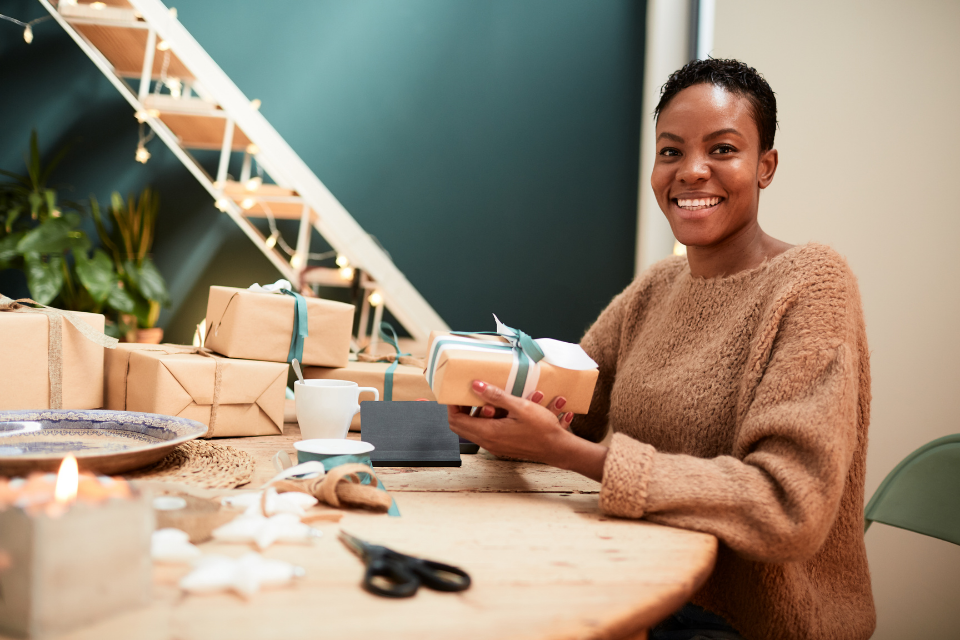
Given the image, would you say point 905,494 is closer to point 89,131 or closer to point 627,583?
point 627,583

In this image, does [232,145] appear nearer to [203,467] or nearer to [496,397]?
[203,467]

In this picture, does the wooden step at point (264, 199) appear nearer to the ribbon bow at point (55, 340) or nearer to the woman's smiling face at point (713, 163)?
the ribbon bow at point (55, 340)

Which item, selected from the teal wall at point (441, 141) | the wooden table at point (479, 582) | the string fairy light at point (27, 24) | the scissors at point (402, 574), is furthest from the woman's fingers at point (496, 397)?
the string fairy light at point (27, 24)

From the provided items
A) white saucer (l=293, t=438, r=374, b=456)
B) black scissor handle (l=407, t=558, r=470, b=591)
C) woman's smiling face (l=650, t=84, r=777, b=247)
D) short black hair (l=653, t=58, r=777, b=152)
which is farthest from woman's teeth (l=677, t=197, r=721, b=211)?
black scissor handle (l=407, t=558, r=470, b=591)

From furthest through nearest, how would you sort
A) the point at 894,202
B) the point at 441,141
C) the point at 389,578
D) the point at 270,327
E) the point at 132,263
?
the point at 441,141 → the point at 132,263 → the point at 894,202 → the point at 270,327 → the point at 389,578

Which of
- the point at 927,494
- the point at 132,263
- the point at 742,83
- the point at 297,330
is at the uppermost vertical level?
the point at 742,83

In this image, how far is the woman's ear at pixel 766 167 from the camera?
42.1 inches

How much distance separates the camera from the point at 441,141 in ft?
10.2

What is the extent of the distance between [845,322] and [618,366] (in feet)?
1.60

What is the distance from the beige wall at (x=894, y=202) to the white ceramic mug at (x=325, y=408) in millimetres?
1428

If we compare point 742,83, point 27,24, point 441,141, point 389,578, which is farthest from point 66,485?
point 27,24

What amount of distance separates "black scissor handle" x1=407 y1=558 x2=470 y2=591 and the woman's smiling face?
2.47 ft

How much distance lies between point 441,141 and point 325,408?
2.32 metres

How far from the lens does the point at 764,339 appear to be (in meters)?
0.86
